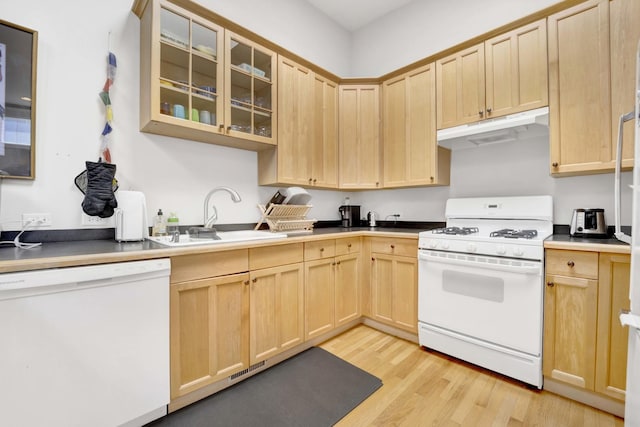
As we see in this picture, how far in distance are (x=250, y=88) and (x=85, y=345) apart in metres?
1.92

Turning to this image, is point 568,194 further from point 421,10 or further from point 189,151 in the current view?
point 189,151

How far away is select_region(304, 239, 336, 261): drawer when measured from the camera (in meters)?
2.13

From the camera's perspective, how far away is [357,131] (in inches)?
115

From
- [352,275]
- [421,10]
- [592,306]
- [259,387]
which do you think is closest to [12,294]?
[259,387]

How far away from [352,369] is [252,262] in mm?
1031

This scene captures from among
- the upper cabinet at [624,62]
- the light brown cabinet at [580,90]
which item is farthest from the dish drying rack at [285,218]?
the upper cabinet at [624,62]

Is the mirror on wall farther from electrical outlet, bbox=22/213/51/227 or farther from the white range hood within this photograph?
the white range hood

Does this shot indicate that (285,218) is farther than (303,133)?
No

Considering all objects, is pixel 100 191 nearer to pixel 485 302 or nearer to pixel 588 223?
pixel 485 302

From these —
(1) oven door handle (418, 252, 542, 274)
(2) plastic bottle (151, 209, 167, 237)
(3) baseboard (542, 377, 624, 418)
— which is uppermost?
(2) plastic bottle (151, 209, 167, 237)

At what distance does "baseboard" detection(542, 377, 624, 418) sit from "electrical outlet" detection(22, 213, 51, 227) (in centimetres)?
310

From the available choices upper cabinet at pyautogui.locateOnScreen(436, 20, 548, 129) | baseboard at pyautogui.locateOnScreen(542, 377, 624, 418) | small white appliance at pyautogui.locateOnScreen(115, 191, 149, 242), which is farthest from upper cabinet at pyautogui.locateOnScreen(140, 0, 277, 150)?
baseboard at pyautogui.locateOnScreen(542, 377, 624, 418)

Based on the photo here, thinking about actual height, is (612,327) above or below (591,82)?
below

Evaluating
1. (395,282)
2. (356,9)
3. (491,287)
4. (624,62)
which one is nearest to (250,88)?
(356,9)
